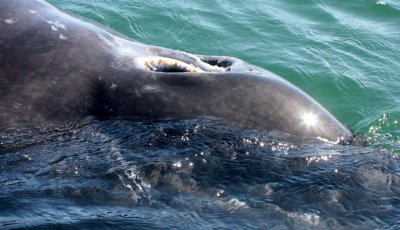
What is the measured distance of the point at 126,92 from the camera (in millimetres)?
5141

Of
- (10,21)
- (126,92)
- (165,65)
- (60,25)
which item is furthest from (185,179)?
(10,21)

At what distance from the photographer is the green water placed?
11.2m

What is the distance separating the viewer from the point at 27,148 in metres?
5.14

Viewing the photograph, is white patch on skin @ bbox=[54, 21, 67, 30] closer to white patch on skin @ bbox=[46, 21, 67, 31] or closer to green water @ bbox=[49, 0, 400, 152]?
white patch on skin @ bbox=[46, 21, 67, 31]

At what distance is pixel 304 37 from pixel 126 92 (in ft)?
29.1

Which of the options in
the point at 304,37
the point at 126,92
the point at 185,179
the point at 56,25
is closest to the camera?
the point at 185,179

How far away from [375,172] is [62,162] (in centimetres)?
241

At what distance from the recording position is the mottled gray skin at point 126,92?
506 cm

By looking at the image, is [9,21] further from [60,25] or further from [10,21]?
[60,25]

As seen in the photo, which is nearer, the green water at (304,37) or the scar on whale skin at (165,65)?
the scar on whale skin at (165,65)

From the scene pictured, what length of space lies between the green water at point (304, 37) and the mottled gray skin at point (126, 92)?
5.08 m

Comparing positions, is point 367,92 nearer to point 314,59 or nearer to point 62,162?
point 314,59

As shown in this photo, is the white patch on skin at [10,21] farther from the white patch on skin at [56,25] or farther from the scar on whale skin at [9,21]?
the white patch on skin at [56,25]

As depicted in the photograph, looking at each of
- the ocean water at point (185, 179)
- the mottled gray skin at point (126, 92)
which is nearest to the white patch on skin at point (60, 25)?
the mottled gray skin at point (126, 92)
